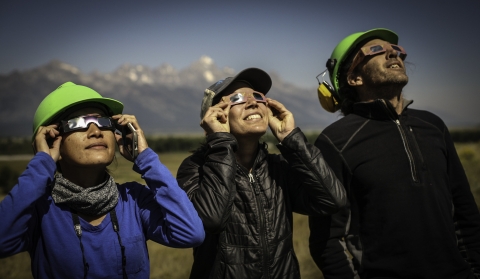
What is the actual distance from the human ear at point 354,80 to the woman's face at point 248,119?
3.60 ft

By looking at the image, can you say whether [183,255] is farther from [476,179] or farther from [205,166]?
[476,179]

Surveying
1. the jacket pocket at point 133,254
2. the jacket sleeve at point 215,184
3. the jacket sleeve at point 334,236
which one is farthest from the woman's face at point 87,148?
the jacket sleeve at point 334,236

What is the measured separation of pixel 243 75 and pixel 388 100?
1.30 m

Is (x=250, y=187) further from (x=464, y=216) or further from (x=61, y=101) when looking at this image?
(x=464, y=216)

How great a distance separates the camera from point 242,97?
11.2 feet

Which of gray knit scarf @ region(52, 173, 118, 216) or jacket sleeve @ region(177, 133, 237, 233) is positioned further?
jacket sleeve @ region(177, 133, 237, 233)

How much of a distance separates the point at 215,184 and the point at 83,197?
2.95 ft

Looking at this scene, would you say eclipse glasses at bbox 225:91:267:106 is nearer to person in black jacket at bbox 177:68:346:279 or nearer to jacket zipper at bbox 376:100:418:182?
person in black jacket at bbox 177:68:346:279

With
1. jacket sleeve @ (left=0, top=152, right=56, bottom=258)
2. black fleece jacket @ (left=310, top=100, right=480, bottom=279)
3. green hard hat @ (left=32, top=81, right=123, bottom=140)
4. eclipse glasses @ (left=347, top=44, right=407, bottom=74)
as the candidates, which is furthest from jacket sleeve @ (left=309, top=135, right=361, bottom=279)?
jacket sleeve @ (left=0, top=152, right=56, bottom=258)

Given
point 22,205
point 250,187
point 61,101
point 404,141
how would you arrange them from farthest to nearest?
point 404,141 → point 250,187 → point 61,101 → point 22,205

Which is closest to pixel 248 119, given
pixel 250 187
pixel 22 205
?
pixel 250 187

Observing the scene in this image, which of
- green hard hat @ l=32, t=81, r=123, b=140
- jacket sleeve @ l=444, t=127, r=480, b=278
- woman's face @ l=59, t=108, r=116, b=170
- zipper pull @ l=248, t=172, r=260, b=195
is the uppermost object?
green hard hat @ l=32, t=81, r=123, b=140

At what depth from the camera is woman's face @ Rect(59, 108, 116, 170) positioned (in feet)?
8.97

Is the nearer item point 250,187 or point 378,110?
point 250,187
